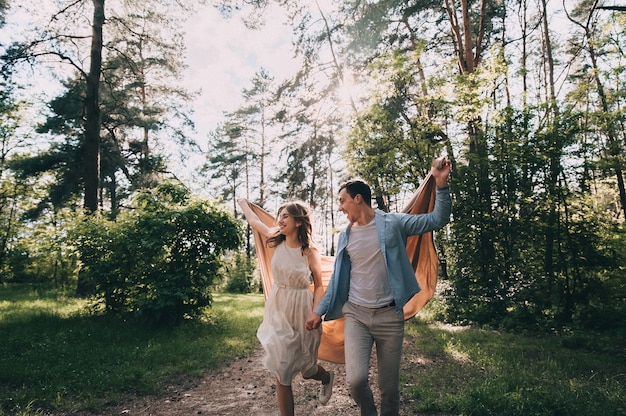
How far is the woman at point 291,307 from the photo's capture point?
3398 millimetres

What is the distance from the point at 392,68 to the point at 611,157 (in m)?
6.02

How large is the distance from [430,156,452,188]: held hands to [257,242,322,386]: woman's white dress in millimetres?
1501

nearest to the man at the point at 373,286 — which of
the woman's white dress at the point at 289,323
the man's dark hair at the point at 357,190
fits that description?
the man's dark hair at the point at 357,190

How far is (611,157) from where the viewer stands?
7543 millimetres

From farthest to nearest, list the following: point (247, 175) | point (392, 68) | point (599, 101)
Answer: point (247, 175), point (392, 68), point (599, 101)

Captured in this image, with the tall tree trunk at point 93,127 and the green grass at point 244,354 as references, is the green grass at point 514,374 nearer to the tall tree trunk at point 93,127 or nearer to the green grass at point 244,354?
the green grass at point 244,354

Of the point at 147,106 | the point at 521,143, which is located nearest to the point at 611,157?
the point at 521,143

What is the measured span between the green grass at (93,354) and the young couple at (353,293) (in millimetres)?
2638

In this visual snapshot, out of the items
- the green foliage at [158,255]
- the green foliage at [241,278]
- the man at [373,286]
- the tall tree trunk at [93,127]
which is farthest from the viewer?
the green foliage at [241,278]

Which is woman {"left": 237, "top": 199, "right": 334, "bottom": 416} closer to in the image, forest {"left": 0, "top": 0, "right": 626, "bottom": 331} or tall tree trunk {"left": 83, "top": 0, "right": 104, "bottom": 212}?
forest {"left": 0, "top": 0, "right": 626, "bottom": 331}

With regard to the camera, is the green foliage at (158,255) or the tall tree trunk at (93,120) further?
the tall tree trunk at (93,120)

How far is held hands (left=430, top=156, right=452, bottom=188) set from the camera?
9.98 feet

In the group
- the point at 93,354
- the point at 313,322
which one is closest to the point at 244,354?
the point at 93,354

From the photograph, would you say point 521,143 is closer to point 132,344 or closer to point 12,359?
point 132,344
